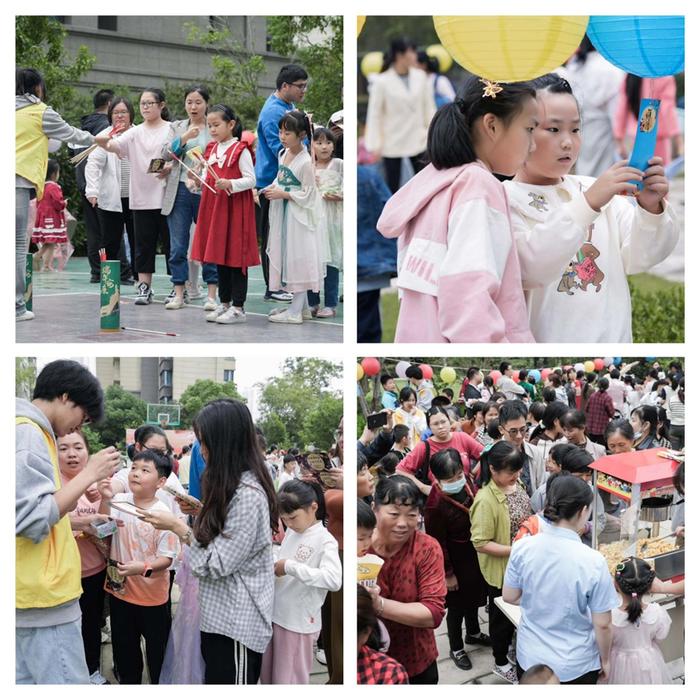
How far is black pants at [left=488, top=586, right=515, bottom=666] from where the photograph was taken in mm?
3078

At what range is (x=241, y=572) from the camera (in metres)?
2.73

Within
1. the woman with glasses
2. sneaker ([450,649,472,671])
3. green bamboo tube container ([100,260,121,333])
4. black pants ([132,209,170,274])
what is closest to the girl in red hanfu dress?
the woman with glasses

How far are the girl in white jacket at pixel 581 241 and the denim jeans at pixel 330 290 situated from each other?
1.86 meters

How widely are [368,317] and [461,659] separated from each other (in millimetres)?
1251

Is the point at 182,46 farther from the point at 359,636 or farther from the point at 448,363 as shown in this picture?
the point at 359,636

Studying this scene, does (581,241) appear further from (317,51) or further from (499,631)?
(317,51)

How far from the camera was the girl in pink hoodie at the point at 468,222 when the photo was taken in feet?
8.04

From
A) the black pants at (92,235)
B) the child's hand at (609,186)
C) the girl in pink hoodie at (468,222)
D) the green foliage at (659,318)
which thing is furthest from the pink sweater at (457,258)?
the green foliage at (659,318)

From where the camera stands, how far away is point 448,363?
9.95ft

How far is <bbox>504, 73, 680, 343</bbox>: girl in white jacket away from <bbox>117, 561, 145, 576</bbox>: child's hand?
1.43 meters

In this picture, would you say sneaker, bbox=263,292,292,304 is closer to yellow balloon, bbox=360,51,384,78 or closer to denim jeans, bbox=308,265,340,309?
denim jeans, bbox=308,265,340,309

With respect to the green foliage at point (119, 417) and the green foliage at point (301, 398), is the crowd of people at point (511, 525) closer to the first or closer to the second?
the green foliage at point (301, 398)
